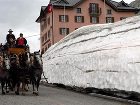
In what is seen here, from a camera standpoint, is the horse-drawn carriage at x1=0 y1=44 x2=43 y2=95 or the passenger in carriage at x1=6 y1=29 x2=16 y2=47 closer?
the horse-drawn carriage at x1=0 y1=44 x2=43 y2=95

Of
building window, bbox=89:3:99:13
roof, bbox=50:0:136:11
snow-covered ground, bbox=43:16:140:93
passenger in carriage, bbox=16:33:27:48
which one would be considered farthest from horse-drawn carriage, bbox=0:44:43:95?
building window, bbox=89:3:99:13

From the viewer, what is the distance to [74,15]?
308 ft

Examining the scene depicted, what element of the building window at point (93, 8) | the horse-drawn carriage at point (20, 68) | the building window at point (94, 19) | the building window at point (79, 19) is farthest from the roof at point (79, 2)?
the horse-drawn carriage at point (20, 68)

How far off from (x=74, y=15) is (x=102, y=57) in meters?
73.2

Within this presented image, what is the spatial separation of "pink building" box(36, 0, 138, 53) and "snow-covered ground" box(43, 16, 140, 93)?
60.9 m

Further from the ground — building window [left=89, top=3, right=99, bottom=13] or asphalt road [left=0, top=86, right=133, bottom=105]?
building window [left=89, top=3, right=99, bottom=13]

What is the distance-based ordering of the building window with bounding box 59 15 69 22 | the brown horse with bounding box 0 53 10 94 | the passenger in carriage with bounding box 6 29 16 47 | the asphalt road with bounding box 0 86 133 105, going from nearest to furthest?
the asphalt road with bounding box 0 86 133 105, the brown horse with bounding box 0 53 10 94, the passenger in carriage with bounding box 6 29 16 47, the building window with bounding box 59 15 69 22

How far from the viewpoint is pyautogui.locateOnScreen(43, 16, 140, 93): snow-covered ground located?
1789cm

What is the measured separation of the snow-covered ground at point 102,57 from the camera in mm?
17891

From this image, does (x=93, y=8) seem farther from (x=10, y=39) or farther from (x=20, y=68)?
(x=20, y=68)

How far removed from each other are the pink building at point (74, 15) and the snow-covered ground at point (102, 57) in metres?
60.9

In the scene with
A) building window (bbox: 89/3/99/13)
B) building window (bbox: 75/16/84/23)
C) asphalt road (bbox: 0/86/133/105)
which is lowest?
asphalt road (bbox: 0/86/133/105)

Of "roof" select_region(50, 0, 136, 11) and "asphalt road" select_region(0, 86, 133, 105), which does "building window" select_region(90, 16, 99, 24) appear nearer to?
"roof" select_region(50, 0, 136, 11)

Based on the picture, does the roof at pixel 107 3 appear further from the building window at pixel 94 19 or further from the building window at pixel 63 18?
the building window at pixel 94 19
